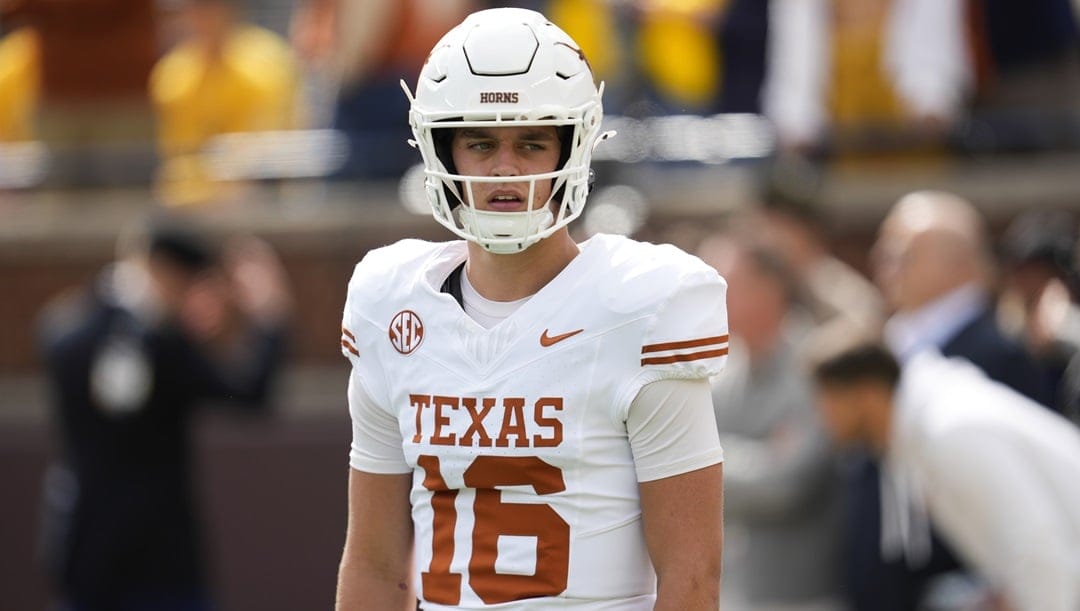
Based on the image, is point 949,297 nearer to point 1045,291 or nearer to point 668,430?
point 1045,291

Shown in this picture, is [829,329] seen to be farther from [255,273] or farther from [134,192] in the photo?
[134,192]

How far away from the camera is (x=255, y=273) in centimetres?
802

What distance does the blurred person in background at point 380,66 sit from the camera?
27.5ft

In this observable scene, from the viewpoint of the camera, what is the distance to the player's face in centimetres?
320

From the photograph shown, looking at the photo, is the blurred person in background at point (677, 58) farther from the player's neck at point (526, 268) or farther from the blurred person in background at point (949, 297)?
the player's neck at point (526, 268)

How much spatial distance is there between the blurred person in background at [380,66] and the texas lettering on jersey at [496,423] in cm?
516

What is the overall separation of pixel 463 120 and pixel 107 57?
19.5ft

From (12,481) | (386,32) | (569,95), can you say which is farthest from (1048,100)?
(569,95)

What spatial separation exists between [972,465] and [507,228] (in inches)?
99.1

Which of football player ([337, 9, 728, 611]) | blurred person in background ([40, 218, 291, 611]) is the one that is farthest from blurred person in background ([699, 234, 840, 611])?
football player ([337, 9, 728, 611])

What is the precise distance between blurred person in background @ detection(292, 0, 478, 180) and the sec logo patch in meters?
5.03

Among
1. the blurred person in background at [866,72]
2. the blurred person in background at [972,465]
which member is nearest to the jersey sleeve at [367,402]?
the blurred person in background at [972,465]

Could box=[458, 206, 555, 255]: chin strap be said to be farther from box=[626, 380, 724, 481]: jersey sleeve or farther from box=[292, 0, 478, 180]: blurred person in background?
box=[292, 0, 478, 180]: blurred person in background

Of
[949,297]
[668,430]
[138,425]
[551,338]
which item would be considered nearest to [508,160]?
[551,338]
